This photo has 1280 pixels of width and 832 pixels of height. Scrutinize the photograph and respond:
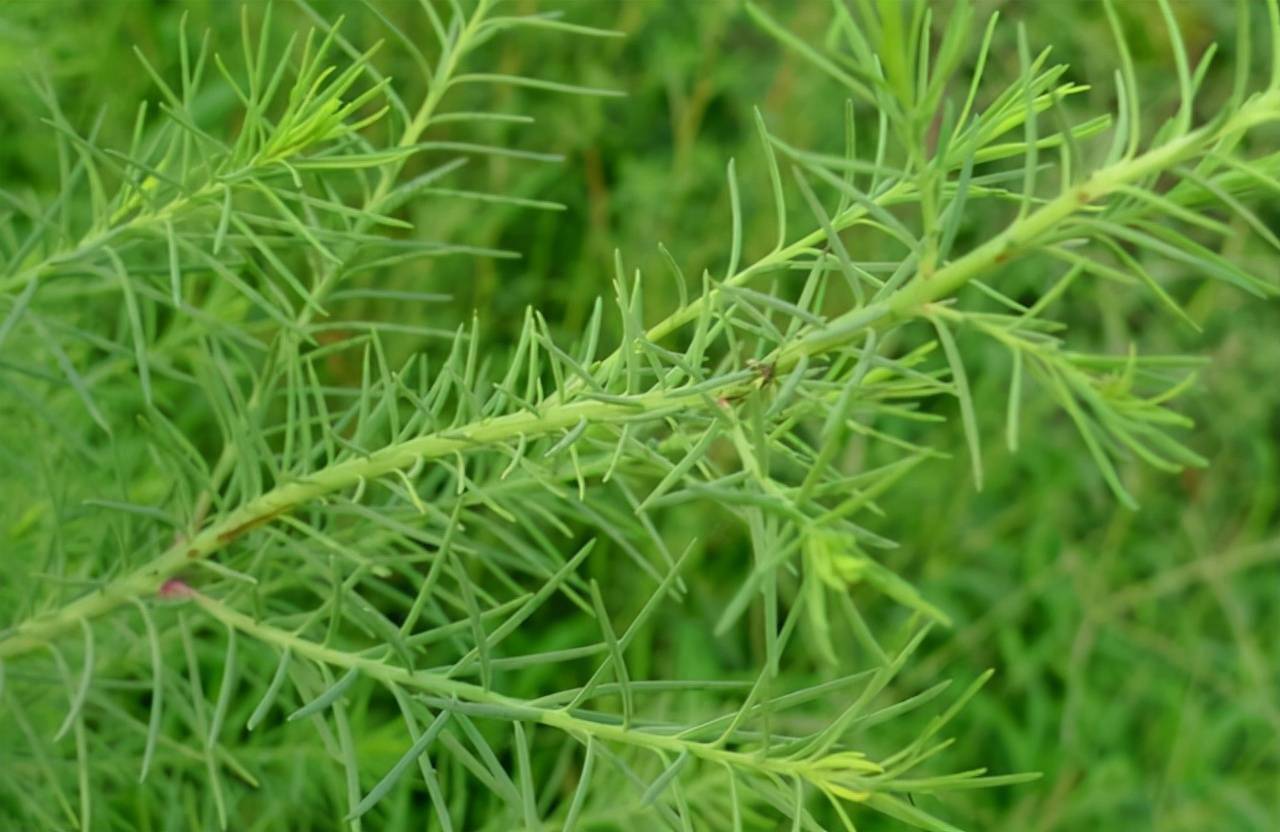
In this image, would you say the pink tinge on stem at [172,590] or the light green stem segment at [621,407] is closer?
the light green stem segment at [621,407]

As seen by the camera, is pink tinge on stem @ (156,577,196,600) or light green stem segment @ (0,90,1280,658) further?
pink tinge on stem @ (156,577,196,600)

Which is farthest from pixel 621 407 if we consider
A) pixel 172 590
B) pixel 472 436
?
pixel 172 590

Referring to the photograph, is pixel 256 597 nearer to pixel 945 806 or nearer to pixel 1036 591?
pixel 945 806

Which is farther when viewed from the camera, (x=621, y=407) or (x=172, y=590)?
(x=172, y=590)

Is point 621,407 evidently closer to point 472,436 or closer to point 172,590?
point 472,436

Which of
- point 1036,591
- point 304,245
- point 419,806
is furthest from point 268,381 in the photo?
point 1036,591

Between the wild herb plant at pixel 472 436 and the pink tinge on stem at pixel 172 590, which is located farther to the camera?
the pink tinge on stem at pixel 172 590

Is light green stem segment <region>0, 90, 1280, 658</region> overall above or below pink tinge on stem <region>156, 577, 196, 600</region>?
above

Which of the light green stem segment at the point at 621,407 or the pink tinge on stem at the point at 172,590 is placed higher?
the light green stem segment at the point at 621,407
